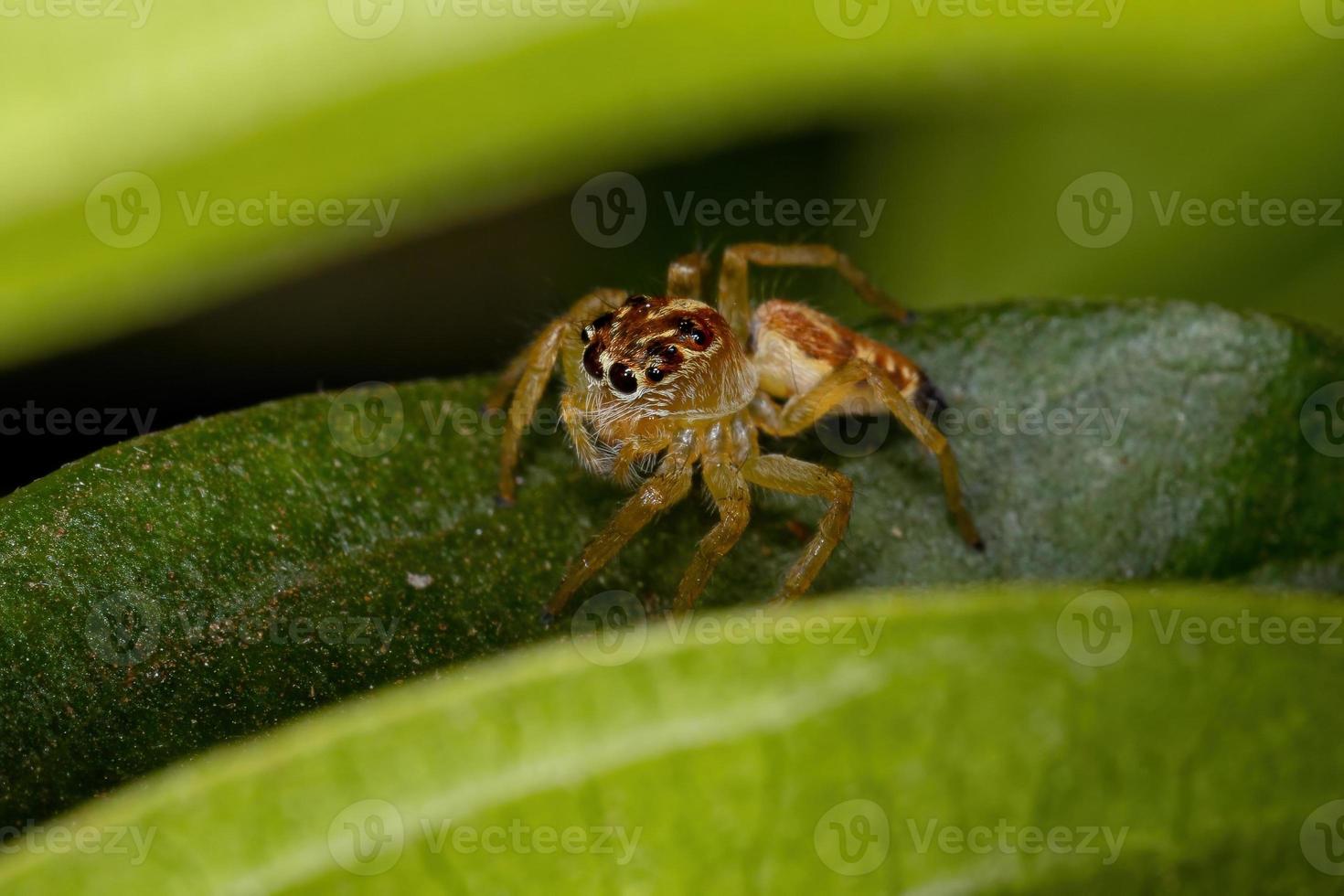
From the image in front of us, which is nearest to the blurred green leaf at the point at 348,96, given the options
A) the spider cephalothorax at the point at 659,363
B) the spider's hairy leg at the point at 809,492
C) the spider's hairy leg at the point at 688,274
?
the spider cephalothorax at the point at 659,363

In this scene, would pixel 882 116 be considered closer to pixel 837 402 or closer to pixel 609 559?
pixel 837 402

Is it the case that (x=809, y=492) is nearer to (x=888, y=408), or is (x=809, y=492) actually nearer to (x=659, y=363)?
(x=888, y=408)

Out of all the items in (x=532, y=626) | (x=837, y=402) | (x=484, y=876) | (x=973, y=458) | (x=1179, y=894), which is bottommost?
(x=1179, y=894)

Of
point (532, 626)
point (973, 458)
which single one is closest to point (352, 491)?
point (532, 626)

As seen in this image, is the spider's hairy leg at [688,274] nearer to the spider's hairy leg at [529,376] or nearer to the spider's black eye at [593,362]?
the spider's hairy leg at [529,376]

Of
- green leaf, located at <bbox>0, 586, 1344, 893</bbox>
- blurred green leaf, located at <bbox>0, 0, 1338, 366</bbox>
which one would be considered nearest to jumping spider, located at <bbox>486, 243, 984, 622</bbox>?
blurred green leaf, located at <bbox>0, 0, 1338, 366</bbox>

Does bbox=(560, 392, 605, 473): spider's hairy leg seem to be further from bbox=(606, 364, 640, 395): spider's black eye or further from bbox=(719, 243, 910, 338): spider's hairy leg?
bbox=(719, 243, 910, 338): spider's hairy leg
